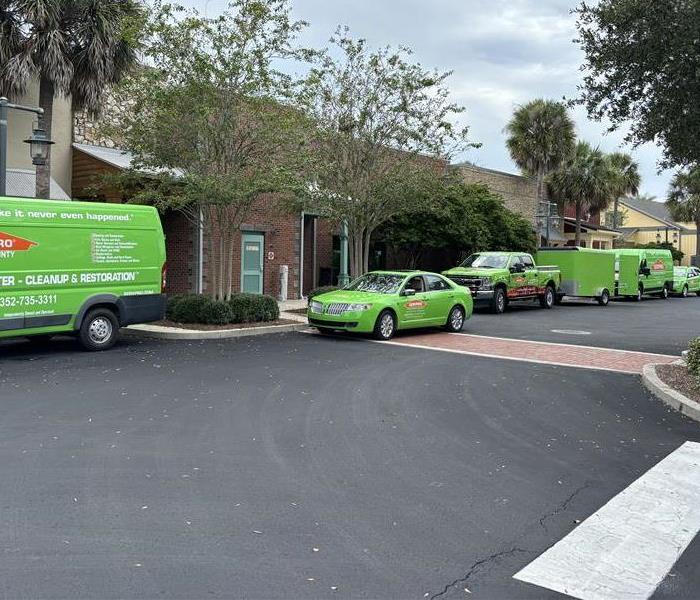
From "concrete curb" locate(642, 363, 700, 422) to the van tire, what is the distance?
11.8 m

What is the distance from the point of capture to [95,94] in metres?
17.1

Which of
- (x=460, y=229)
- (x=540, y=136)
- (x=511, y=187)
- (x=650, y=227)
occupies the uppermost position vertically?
(x=540, y=136)

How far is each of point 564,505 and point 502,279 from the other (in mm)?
17994

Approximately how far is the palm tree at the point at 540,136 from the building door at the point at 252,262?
17725 millimetres

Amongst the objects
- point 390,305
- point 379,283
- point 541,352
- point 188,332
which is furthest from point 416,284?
point 188,332

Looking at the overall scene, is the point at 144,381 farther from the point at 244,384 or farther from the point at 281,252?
the point at 281,252

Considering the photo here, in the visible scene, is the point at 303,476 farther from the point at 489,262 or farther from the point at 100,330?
the point at 489,262

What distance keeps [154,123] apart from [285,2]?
3860 mm

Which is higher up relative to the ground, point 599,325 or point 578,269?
point 578,269

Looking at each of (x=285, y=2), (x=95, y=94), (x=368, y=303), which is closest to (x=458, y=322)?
(x=368, y=303)

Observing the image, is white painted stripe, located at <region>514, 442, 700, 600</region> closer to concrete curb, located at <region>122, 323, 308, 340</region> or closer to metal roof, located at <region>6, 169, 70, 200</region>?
concrete curb, located at <region>122, 323, 308, 340</region>

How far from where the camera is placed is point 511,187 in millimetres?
36250

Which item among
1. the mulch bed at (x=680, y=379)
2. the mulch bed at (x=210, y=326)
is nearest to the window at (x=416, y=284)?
the mulch bed at (x=210, y=326)

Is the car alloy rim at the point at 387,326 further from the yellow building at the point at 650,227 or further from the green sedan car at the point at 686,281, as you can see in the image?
the yellow building at the point at 650,227
